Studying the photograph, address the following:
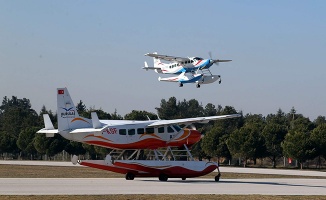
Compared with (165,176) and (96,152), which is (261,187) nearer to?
Answer: (165,176)

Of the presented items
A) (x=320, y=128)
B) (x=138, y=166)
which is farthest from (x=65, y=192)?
(x=320, y=128)

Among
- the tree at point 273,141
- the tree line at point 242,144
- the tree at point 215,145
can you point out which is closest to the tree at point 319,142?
the tree line at point 242,144

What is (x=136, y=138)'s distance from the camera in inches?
1820

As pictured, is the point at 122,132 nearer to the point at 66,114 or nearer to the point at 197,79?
the point at 66,114

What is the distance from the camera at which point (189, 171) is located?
148 feet

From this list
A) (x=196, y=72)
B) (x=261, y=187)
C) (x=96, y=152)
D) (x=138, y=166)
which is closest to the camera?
(x=261, y=187)

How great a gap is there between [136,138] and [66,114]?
4741mm

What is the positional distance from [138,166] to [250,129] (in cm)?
4551

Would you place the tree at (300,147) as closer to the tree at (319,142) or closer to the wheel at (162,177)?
the tree at (319,142)

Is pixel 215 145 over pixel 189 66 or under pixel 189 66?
under

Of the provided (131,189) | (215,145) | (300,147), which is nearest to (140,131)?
(131,189)

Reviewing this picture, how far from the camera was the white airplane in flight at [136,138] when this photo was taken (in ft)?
145

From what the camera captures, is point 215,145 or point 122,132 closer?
point 122,132

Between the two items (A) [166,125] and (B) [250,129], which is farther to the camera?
(B) [250,129]
